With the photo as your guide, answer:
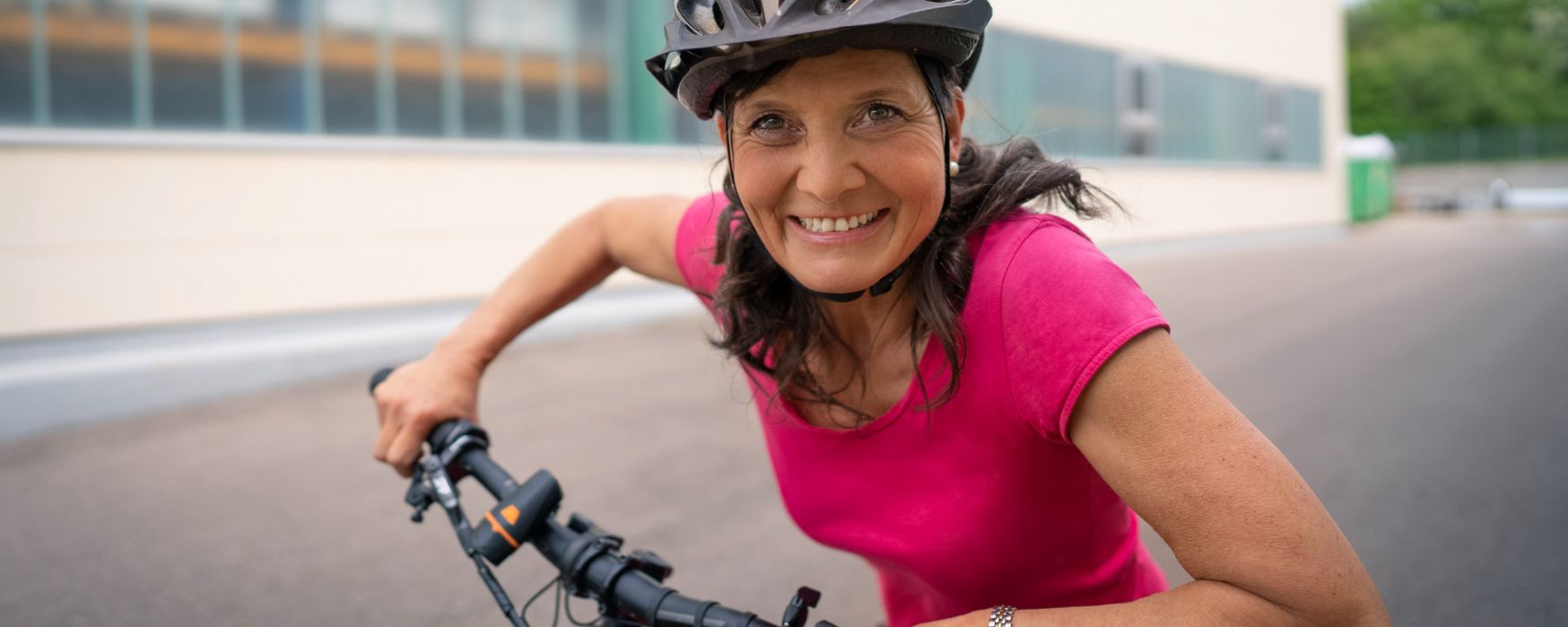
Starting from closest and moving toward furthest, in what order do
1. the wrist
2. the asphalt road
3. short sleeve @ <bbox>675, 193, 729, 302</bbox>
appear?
1. short sleeve @ <bbox>675, 193, 729, 302</bbox>
2. the wrist
3. the asphalt road

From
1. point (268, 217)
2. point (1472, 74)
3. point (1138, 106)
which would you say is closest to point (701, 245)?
point (268, 217)

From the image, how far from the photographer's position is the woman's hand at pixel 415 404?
89.8 inches

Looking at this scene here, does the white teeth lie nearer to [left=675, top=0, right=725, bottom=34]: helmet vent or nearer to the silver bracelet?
[left=675, top=0, right=725, bottom=34]: helmet vent

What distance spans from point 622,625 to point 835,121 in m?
0.93

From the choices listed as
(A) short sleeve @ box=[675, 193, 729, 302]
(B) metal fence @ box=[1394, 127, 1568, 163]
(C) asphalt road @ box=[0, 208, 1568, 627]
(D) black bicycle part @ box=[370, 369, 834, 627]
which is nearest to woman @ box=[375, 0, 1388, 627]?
(A) short sleeve @ box=[675, 193, 729, 302]

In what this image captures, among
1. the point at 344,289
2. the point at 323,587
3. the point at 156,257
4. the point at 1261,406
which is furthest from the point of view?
the point at 344,289

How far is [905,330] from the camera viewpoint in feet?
6.22

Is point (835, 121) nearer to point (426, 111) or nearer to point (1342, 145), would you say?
point (426, 111)

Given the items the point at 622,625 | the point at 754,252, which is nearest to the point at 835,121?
the point at 754,252

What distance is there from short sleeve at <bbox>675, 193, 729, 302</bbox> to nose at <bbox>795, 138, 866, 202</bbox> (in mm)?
566

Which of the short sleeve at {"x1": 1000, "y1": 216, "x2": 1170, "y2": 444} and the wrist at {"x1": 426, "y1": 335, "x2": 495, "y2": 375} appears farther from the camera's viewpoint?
the wrist at {"x1": 426, "y1": 335, "x2": 495, "y2": 375}

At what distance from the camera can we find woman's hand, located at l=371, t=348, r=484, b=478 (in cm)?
228

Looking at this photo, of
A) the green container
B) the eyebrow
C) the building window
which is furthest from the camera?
the green container

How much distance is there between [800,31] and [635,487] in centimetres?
436
